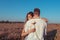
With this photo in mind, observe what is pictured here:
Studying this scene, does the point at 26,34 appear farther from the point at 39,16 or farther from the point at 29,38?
the point at 39,16

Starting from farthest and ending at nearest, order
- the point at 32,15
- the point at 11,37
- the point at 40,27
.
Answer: the point at 11,37 → the point at 32,15 → the point at 40,27

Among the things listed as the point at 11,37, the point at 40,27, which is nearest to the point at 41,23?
the point at 40,27

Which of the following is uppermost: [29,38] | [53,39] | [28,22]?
[28,22]

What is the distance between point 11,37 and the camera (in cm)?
1584

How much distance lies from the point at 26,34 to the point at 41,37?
41 centimetres

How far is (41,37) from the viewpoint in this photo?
695 cm

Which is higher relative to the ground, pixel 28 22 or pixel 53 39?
pixel 28 22

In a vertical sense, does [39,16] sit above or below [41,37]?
above

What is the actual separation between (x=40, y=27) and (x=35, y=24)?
0.16 meters

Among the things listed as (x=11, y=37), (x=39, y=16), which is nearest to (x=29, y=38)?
(x=39, y=16)

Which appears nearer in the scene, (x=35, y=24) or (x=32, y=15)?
(x=35, y=24)

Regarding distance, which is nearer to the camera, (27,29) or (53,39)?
(27,29)

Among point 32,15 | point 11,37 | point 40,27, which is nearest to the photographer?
point 40,27

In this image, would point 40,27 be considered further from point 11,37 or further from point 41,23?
point 11,37
